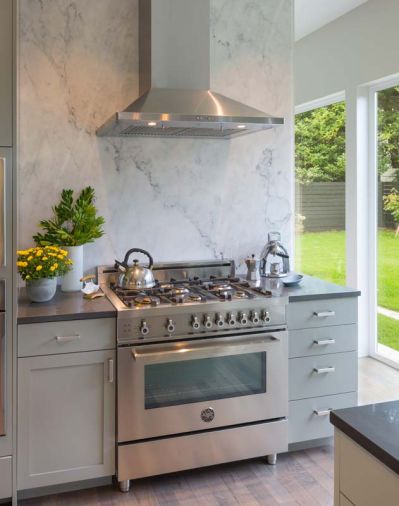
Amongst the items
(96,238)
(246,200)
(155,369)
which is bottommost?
(155,369)

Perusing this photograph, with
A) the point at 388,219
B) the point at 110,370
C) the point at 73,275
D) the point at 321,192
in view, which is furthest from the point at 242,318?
the point at 321,192

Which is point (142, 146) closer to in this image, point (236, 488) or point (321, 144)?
point (236, 488)

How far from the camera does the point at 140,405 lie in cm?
244

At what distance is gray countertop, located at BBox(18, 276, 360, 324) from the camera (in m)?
2.34

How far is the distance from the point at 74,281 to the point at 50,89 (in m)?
1.11

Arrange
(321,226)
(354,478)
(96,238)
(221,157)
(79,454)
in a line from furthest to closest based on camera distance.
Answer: (321,226) < (221,157) < (96,238) < (79,454) < (354,478)

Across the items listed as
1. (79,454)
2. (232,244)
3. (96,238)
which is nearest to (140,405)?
(79,454)

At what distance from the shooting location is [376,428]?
43.3 inches

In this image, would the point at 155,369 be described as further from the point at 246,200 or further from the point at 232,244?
the point at 246,200

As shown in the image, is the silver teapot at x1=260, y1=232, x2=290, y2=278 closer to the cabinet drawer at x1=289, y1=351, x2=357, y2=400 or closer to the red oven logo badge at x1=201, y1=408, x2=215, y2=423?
the cabinet drawer at x1=289, y1=351, x2=357, y2=400

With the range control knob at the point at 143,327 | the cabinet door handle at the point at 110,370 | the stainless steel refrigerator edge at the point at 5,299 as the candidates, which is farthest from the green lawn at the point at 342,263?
the stainless steel refrigerator edge at the point at 5,299

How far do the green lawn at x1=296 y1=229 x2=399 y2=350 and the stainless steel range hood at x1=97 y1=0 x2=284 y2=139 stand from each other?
6.19 feet

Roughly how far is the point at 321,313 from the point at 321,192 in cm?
235

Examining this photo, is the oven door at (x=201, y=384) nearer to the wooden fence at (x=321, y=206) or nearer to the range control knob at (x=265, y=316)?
the range control knob at (x=265, y=316)
